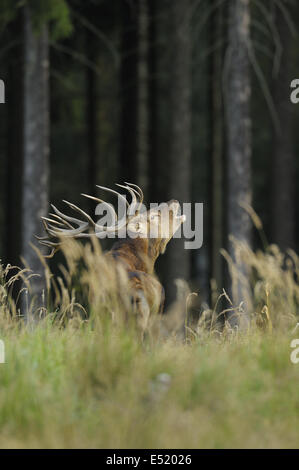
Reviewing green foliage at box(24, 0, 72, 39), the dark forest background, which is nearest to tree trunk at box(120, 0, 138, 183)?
the dark forest background

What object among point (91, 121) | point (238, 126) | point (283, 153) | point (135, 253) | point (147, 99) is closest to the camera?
point (135, 253)

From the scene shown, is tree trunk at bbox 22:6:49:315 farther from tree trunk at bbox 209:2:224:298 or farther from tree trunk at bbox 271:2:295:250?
tree trunk at bbox 209:2:224:298

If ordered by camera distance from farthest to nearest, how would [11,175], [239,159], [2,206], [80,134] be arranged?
[80,134] < [2,206] < [11,175] < [239,159]

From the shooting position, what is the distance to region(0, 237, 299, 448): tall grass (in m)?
4.52

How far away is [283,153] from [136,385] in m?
12.2

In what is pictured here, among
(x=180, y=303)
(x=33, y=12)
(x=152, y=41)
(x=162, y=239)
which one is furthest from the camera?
(x=152, y=41)

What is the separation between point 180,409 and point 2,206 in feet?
68.9

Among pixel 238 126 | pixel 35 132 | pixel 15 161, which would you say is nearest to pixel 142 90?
pixel 15 161

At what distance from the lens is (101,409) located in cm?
471

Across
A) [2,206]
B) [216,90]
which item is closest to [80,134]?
[2,206]

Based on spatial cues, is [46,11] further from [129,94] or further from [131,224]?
[131,224]

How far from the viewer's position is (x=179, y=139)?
15039 mm
